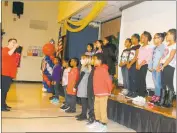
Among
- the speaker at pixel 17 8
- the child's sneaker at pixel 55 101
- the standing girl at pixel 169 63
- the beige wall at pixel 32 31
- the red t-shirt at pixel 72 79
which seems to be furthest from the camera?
the beige wall at pixel 32 31

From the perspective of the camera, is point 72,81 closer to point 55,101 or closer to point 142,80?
point 142,80

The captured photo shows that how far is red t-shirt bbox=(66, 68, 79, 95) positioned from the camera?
140 inches

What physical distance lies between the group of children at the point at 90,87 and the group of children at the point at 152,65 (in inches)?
24.6

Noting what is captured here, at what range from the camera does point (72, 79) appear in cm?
359

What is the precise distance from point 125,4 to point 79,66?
5.31ft

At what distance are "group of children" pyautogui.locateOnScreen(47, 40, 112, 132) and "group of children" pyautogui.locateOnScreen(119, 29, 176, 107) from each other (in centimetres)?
63

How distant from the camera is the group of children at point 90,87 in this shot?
9.35 feet

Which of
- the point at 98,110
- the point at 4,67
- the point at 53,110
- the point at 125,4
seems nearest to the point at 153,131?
the point at 98,110

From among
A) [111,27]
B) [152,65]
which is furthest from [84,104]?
[111,27]

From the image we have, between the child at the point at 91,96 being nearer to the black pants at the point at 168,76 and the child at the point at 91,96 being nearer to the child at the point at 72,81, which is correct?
the child at the point at 72,81

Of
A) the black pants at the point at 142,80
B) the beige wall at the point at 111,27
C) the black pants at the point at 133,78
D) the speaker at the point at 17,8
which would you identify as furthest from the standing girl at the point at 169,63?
the speaker at the point at 17,8

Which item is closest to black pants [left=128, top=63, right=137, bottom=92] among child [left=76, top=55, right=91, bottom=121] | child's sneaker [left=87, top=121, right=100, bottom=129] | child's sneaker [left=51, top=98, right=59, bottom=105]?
child [left=76, top=55, right=91, bottom=121]

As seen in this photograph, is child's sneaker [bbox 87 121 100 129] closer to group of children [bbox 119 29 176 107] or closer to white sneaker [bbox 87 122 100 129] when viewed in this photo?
white sneaker [bbox 87 122 100 129]

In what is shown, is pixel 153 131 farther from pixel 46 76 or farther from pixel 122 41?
pixel 46 76
